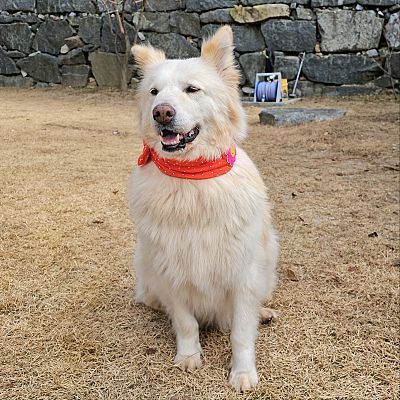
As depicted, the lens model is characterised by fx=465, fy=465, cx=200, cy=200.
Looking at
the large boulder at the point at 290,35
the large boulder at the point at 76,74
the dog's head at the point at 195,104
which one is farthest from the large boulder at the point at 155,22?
the dog's head at the point at 195,104

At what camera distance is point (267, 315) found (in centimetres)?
219

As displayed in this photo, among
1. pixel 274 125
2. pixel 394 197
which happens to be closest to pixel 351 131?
pixel 274 125

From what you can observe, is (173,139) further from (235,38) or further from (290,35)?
(235,38)

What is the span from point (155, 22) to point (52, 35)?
8.72 ft

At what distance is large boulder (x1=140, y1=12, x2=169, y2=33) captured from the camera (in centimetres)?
1088

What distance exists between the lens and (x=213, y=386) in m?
1.82

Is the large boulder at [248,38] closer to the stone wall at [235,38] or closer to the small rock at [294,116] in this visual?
the stone wall at [235,38]

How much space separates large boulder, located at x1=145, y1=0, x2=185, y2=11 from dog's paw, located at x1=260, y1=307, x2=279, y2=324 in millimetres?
9842

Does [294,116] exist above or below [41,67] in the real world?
above

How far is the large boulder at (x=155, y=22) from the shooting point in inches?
428

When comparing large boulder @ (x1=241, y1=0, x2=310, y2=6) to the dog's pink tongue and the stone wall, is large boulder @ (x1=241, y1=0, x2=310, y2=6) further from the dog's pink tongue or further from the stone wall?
the dog's pink tongue

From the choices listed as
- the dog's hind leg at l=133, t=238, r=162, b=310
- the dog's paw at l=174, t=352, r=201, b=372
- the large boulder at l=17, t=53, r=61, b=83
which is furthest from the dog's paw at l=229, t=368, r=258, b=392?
the large boulder at l=17, t=53, r=61, b=83

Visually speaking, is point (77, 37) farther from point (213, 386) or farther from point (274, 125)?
point (213, 386)

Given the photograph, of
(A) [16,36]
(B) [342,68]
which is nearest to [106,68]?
(A) [16,36]
